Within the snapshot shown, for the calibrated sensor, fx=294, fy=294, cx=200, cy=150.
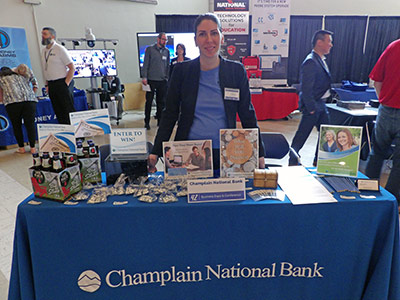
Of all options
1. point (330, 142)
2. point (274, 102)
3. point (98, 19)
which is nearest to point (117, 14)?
point (98, 19)

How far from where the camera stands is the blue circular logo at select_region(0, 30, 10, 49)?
16.5ft

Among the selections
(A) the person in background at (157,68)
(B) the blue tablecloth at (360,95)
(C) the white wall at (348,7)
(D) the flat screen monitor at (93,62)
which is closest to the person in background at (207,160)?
(A) the person in background at (157,68)

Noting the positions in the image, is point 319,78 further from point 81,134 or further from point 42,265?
point 42,265

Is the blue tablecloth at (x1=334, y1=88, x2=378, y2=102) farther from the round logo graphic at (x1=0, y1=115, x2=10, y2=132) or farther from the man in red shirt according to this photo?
the round logo graphic at (x1=0, y1=115, x2=10, y2=132)

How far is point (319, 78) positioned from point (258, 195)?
7.33 ft

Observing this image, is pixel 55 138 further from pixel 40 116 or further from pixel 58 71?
pixel 40 116

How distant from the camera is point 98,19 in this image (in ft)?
22.1

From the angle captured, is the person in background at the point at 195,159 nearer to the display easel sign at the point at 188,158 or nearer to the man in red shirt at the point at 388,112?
the display easel sign at the point at 188,158

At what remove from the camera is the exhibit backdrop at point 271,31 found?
6.43 meters

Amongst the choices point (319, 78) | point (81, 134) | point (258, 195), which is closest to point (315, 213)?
point (258, 195)

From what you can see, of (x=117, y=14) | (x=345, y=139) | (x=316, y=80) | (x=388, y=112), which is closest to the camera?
(x=345, y=139)

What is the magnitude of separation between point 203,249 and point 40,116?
4.28m

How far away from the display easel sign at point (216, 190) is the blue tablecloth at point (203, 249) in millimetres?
41

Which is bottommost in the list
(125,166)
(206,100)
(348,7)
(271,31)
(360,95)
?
(360,95)
